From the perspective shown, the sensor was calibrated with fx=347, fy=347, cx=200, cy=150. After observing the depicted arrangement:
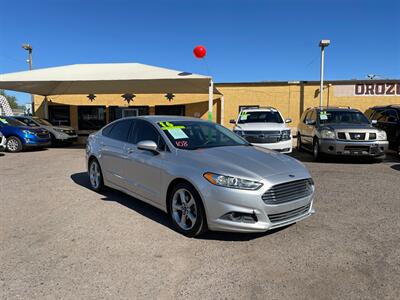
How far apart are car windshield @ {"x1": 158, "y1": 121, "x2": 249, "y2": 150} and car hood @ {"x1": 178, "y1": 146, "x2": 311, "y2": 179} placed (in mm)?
254

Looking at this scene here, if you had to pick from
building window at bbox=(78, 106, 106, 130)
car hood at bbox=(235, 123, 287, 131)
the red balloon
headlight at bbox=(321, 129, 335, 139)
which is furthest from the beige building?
headlight at bbox=(321, 129, 335, 139)

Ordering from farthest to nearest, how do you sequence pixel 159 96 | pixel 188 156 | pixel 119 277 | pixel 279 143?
pixel 159 96 < pixel 279 143 < pixel 188 156 < pixel 119 277

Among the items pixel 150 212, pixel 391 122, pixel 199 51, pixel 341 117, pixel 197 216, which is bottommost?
pixel 150 212

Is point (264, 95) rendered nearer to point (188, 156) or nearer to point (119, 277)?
point (188, 156)

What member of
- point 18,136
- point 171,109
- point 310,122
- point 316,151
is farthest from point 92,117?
point 316,151

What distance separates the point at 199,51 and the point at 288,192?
9.45m

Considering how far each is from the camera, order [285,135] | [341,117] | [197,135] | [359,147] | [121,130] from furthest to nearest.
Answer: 1. [341,117]
2. [285,135]
3. [359,147]
4. [121,130]
5. [197,135]

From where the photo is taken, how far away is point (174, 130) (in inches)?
203

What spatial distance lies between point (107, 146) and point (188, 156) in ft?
7.73

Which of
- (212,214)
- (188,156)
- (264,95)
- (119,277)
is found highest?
(264,95)

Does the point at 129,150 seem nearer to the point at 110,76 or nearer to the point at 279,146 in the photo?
the point at 279,146

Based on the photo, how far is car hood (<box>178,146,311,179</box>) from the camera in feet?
13.3

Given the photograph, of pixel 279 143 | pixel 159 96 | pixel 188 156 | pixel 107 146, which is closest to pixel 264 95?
pixel 159 96

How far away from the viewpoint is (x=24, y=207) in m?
5.70
